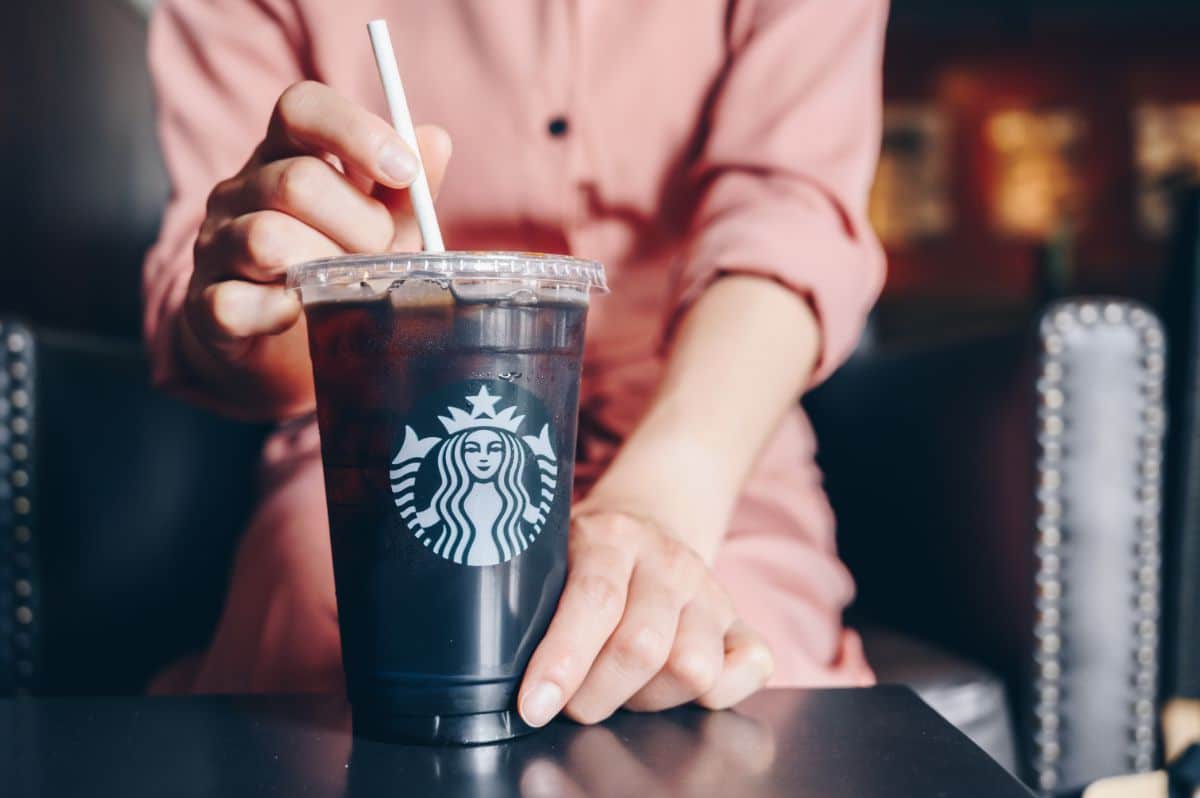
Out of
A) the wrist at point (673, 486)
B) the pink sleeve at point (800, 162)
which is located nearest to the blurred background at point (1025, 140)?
the pink sleeve at point (800, 162)

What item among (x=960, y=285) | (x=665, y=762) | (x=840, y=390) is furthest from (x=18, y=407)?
(x=960, y=285)

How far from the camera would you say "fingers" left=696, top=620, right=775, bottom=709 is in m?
0.56

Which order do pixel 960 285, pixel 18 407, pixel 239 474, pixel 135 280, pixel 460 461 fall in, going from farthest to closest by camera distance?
1. pixel 960 285
2. pixel 135 280
3. pixel 239 474
4. pixel 18 407
5. pixel 460 461

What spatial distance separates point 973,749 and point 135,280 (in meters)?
1.62

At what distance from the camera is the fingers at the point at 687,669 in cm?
54

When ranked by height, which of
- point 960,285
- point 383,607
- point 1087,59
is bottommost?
point 960,285

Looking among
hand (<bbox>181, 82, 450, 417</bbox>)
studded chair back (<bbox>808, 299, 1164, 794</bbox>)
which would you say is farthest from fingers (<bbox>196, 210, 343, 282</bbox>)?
studded chair back (<bbox>808, 299, 1164, 794</bbox>)

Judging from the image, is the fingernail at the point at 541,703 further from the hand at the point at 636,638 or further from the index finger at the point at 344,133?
the index finger at the point at 344,133

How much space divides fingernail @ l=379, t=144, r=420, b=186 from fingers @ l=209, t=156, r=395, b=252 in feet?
0.14

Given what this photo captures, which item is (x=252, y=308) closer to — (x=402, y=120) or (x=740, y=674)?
(x=402, y=120)

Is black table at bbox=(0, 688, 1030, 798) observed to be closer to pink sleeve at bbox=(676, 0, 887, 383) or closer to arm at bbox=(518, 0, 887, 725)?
arm at bbox=(518, 0, 887, 725)

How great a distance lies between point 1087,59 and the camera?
23.9 ft

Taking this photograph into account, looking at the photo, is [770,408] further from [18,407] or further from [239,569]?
[18,407]

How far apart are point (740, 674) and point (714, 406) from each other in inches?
10.2
